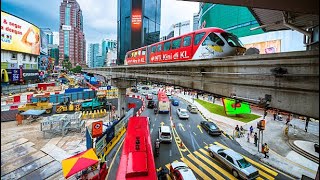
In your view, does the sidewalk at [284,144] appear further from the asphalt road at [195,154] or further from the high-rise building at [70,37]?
the high-rise building at [70,37]

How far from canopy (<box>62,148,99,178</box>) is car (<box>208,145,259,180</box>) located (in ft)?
30.4

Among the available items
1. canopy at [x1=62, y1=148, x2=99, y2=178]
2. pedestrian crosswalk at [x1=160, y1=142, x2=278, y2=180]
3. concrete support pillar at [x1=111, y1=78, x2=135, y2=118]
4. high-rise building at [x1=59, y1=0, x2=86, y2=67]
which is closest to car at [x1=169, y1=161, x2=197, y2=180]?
pedestrian crosswalk at [x1=160, y1=142, x2=278, y2=180]

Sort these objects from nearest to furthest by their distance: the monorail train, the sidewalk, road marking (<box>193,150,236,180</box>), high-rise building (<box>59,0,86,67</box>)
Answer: the monorail train → road marking (<box>193,150,236,180</box>) → the sidewalk → high-rise building (<box>59,0,86,67</box>)

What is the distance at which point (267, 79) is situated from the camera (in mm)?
6805

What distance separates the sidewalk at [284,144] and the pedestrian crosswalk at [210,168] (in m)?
1.21

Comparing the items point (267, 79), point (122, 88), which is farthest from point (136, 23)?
point (267, 79)

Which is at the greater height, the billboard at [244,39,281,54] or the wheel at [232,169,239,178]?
the billboard at [244,39,281,54]

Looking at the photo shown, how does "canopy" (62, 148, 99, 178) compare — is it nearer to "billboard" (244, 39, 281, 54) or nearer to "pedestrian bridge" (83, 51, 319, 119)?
"pedestrian bridge" (83, 51, 319, 119)

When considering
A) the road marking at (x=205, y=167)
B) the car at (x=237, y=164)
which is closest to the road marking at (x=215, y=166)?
the car at (x=237, y=164)

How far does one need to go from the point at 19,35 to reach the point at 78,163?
1790 inches

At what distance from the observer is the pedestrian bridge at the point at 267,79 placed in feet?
17.8

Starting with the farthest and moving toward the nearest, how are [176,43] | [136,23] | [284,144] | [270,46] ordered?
[136,23] < [270,46] < [284,144] < [176,43]

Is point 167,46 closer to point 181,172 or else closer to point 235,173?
point 181,172

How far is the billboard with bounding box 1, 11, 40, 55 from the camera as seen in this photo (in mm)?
36481
